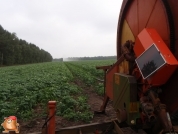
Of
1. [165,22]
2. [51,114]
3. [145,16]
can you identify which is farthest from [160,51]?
[51,114]

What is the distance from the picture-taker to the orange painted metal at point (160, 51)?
1867 millimetres

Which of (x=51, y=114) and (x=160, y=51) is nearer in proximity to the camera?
(x=160, y=51)

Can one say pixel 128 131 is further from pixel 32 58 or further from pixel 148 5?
pixel 32 58

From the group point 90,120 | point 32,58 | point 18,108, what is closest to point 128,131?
point 90,120

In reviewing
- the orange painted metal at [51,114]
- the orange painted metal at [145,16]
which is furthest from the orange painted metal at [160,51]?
the orange painted metal at [51,114]

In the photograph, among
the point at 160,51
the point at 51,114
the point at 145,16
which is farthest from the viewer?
the point at 145,16

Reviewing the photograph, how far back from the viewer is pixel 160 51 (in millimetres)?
1917

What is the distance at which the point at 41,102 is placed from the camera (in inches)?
270

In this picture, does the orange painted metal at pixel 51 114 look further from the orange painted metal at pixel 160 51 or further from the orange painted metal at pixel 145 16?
the orange painted metal at pixel 145 16

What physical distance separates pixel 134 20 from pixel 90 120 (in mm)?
2970

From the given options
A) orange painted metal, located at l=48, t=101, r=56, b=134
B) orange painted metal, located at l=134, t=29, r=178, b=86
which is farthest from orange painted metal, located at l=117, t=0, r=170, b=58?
orange painted metal, located at l=48, t=101, r=56, b=134

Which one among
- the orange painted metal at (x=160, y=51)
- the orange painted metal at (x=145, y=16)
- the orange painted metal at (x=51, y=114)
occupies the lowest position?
the orange painted metal at (x=51, y=114)

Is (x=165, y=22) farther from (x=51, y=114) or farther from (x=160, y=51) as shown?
(x=51, y=114)

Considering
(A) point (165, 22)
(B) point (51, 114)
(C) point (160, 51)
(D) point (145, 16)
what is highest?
(D) point (145, 16)
